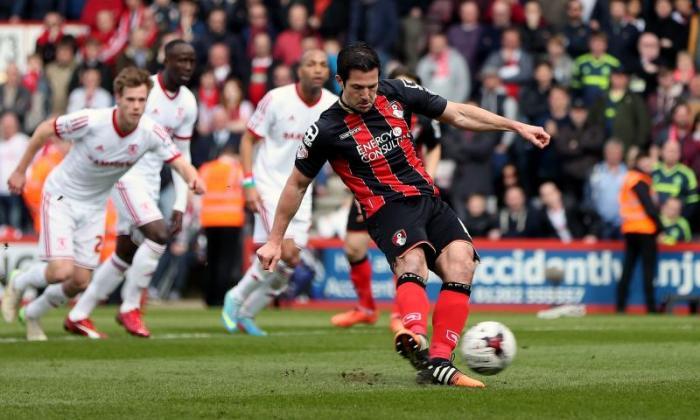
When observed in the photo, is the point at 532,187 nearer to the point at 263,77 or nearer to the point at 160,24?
the point at 263,77

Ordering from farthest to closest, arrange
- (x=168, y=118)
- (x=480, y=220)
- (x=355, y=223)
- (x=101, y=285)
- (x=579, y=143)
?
(x=579, y=143) → (x=480, y=220) → (x=355, y=223) → (x=168, y=118) → (x=101, y=285)

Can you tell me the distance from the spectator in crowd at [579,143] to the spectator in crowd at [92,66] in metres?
7.31

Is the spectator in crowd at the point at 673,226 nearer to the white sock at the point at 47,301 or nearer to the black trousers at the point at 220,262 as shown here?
the black trousers at the point at 220,262

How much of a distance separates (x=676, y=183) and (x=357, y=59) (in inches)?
493

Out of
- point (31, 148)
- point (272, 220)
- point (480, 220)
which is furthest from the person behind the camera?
point (480, 220)

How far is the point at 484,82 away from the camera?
73.0 feet

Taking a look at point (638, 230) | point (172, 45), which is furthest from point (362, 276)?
point (638, 230)

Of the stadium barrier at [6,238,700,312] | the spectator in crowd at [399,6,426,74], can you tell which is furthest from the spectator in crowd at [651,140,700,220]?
the spectator in crowd at [399,6,426,74]

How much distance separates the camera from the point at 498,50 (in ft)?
76.2

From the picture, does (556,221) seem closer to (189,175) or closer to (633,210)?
(633,210)

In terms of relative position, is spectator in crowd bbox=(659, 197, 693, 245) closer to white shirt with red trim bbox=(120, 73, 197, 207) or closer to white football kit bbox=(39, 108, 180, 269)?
white shirt with red trim bbox=(120, 73, 197, 207)

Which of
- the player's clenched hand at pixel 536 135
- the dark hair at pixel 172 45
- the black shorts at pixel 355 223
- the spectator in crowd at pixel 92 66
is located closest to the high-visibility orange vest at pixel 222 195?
the spectator in crowd at pixel 92 66

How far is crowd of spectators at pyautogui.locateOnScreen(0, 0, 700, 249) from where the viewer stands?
21.2m

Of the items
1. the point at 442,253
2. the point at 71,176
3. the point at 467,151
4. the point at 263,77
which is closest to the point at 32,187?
the point at 263,77
